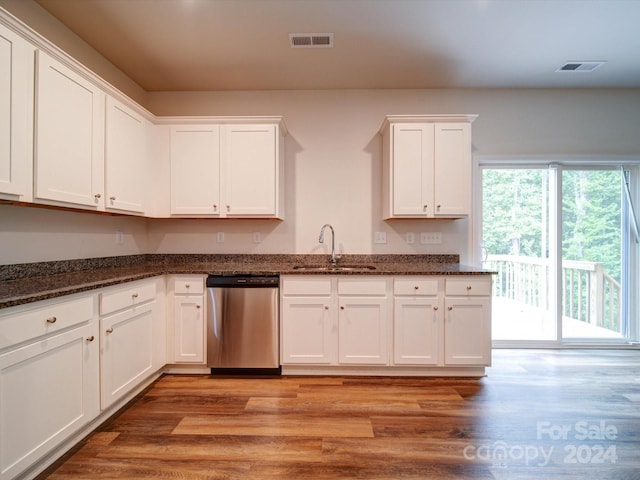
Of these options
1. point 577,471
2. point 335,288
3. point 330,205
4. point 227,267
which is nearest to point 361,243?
point 330,205

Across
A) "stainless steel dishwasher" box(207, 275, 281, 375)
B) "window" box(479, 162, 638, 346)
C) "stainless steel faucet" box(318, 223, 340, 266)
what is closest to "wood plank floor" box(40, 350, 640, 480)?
"stainless steel dishwasher" box(207, 275, 281, 375)

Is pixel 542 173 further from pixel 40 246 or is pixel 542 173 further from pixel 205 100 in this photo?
pixel 40 246

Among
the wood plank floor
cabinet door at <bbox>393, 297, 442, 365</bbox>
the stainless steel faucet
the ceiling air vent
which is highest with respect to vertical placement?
the ceiling air vent

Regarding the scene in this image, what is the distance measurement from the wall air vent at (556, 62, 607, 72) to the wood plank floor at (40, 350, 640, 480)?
2775mm

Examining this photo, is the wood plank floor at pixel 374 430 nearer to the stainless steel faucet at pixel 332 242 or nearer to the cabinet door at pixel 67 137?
the stainless steel faucet at pixel 332 242

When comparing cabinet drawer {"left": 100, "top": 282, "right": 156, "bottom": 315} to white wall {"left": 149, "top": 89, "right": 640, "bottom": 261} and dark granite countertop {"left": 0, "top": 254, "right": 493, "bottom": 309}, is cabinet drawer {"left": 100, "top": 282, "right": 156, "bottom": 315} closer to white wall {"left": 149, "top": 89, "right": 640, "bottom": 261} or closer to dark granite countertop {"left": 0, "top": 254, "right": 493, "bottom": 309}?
dark granite countertop {"left": 0, "top": 254, "right": 493, "bottom": 309}

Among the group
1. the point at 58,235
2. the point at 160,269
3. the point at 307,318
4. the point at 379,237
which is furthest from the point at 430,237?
the point at 58,235

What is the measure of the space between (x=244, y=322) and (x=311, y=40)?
93.1 inches

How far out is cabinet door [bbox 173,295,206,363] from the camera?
2646 mm

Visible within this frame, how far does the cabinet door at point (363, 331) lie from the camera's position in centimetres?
262

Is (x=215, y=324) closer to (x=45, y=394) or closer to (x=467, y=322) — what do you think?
(x=45, y=394)

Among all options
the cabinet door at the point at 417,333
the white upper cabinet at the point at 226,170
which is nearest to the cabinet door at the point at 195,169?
the white upper cabinet at the point at 226,170

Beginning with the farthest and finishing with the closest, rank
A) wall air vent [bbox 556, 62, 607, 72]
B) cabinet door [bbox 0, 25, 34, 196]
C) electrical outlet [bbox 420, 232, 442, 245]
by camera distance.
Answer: electrical outlet [bbox 420, 232, 442, 245], wall air vent [bbox 556, 62, 607, 72], cabinet door [bbox 0, 25, 34, 196]

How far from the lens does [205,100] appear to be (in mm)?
3250
